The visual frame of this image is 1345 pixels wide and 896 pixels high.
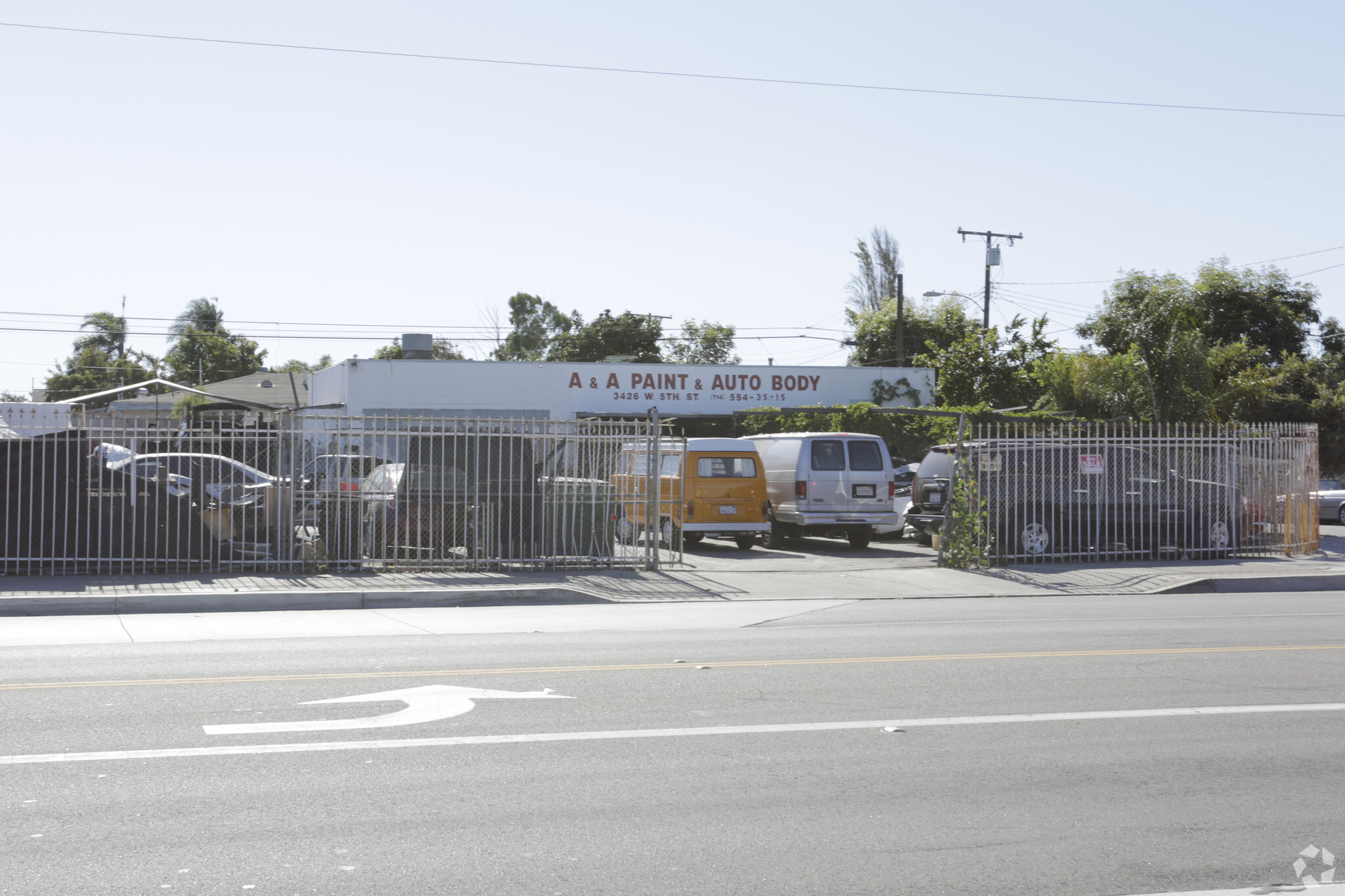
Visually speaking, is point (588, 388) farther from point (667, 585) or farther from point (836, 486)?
point (667, 585)

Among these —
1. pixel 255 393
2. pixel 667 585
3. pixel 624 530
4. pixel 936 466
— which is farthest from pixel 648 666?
pixel 255 393

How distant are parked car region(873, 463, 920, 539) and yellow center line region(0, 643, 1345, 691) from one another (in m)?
11.1

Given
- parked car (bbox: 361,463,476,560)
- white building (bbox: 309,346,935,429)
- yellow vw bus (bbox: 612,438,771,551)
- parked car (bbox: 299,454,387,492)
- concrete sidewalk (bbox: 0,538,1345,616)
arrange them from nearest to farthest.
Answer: concrete sidewalk (bbox: 0,538,1345,616)
parked car (bbox: 299,454,387,492)
parked car (bbox: 361,463,476,560)
yellow vw bus (bbox: 612,438,771,551)
white building (bbox: 309,346,935,429)

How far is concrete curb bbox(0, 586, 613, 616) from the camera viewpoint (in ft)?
41.8

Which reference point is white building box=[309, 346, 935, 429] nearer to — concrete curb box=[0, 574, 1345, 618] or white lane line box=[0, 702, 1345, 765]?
concrete curb box=[0, 574, 1345, 618]

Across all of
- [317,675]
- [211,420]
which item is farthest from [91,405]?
[317,675]

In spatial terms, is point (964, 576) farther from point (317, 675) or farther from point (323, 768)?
point (323, 768)

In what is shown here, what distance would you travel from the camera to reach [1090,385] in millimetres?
32812

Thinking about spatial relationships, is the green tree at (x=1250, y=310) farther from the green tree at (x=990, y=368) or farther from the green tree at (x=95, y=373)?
the green tree at (x=95, y=373)

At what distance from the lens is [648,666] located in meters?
9.04

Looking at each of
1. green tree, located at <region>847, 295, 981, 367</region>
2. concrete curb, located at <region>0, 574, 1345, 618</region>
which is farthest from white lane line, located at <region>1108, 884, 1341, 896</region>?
green tree, located at <region>847, 295, 981, 367</region>

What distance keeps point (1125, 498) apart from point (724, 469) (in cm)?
645

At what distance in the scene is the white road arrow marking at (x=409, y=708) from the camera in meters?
6.80

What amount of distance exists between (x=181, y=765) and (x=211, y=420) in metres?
10.2
